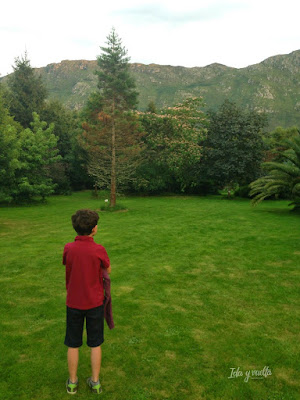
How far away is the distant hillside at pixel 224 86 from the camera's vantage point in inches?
5809

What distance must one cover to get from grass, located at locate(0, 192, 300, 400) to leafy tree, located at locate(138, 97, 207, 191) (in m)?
17.4

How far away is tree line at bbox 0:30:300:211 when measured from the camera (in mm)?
19391

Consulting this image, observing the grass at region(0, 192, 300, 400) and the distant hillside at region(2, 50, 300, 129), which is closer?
the grass at region(0, 192, 300, 400)

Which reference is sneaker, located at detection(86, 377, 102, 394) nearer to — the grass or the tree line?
the grass

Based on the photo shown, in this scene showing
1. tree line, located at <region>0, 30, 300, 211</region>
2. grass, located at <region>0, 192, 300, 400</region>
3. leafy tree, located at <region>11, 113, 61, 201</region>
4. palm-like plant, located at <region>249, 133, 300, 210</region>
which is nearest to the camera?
grass, located at <region>0, 192, 300, 400</region>

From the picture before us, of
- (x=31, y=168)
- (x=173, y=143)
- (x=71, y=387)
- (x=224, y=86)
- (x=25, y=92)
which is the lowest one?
(x=71, y=387)

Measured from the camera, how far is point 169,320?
4.82 m

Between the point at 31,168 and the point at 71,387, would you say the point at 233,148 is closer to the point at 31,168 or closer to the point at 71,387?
the point at 31,168

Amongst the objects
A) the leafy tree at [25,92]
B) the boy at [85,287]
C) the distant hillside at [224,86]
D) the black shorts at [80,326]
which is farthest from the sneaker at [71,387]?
the distant hillside at [224,86]

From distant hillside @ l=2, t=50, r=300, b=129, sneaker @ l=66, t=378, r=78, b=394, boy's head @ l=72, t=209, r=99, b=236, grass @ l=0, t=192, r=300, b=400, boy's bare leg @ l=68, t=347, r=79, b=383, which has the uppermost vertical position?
distant hillside @ l=2, t=50, r=300, b=129

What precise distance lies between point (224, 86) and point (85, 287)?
613ft

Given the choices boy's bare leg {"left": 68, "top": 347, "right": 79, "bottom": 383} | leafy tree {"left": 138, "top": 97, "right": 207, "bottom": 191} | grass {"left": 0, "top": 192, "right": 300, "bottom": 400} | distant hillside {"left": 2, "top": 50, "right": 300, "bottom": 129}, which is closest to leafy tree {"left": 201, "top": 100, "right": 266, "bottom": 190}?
leafy tree {"left": 138, "top": 97, "right": 207, "bottom": 191}

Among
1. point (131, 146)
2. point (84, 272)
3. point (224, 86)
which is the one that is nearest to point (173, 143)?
point (131, 146)

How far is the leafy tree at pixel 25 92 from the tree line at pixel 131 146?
116mm
